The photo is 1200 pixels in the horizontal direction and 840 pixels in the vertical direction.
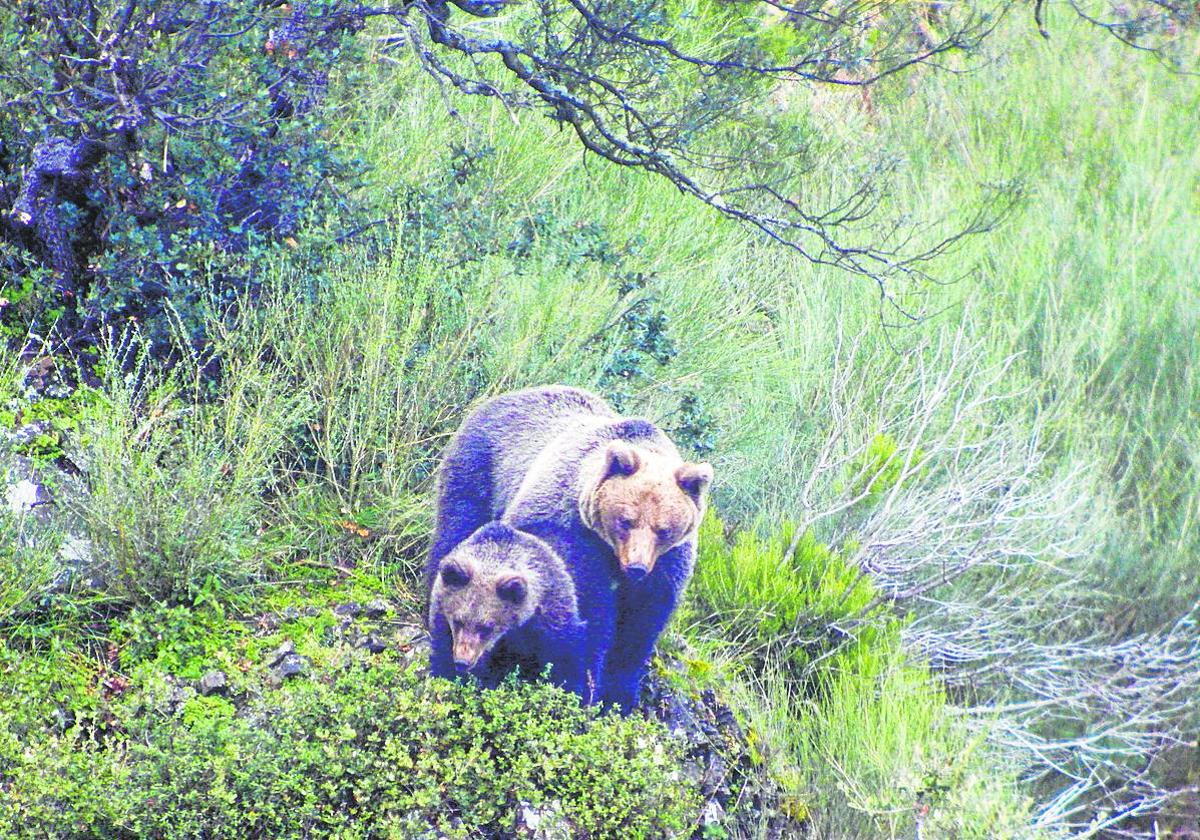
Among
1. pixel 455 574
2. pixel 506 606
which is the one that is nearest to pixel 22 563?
pixel 455 574

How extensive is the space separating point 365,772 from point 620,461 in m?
1.37

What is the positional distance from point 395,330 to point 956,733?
3246mm

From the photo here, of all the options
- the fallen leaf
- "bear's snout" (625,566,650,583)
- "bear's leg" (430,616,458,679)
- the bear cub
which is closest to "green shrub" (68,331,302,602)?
the fallen leaf

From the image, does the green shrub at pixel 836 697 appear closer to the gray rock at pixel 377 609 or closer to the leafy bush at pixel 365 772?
the leafy bush at pixel 365 772

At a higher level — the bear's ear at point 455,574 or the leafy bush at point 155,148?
the leafy bush at point 155,148

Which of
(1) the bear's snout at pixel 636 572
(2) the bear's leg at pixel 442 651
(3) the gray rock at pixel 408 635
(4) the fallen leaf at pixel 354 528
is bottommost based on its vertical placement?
(3) the gray rock at pixel 408 635

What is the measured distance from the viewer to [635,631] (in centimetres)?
412

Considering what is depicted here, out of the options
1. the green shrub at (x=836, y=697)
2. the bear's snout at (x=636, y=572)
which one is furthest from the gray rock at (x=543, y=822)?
the green shrub at (x=836, y=697)

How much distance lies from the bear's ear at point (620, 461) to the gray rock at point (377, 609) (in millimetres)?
1806

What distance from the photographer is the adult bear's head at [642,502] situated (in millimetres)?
3721

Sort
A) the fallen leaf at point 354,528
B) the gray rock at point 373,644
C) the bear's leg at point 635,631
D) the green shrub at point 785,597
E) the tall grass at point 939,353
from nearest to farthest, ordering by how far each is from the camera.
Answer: the bear's leg at point 635,631 → the gray rock at point 373,644 → the fallen leaf at point 354,528 → the green shrub at point 785,597 → the tall grass at point 939,353

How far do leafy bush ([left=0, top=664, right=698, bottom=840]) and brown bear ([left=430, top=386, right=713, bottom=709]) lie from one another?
0.27m

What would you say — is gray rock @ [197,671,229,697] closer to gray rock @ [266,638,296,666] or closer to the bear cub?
gray rock @ [266,638,296,666]

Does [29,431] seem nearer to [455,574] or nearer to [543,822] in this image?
[455,574]
